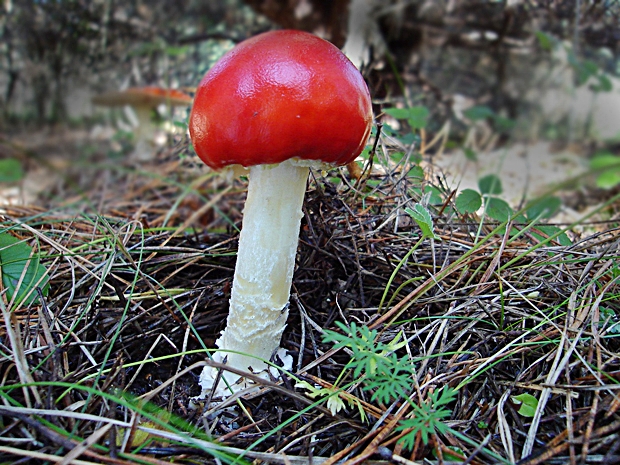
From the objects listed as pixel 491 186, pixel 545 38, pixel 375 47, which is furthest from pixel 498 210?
pixel 545 38

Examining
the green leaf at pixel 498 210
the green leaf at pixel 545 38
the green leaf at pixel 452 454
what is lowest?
the green leaf at pixel 452 454

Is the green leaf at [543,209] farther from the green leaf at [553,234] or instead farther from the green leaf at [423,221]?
the green leaf at [423,221]

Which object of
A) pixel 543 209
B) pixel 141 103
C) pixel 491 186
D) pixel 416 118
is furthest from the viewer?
pixel 141 103

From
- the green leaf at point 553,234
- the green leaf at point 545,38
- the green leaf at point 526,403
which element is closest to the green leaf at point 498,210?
the green leaf at point 553,234

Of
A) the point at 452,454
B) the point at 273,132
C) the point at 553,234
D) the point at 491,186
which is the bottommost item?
the point at 452,454

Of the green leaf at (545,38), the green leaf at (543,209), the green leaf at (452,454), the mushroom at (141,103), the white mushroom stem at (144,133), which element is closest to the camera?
the green leaf at (452,454)

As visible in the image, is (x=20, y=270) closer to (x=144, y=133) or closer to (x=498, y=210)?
(x=498, y=210)
